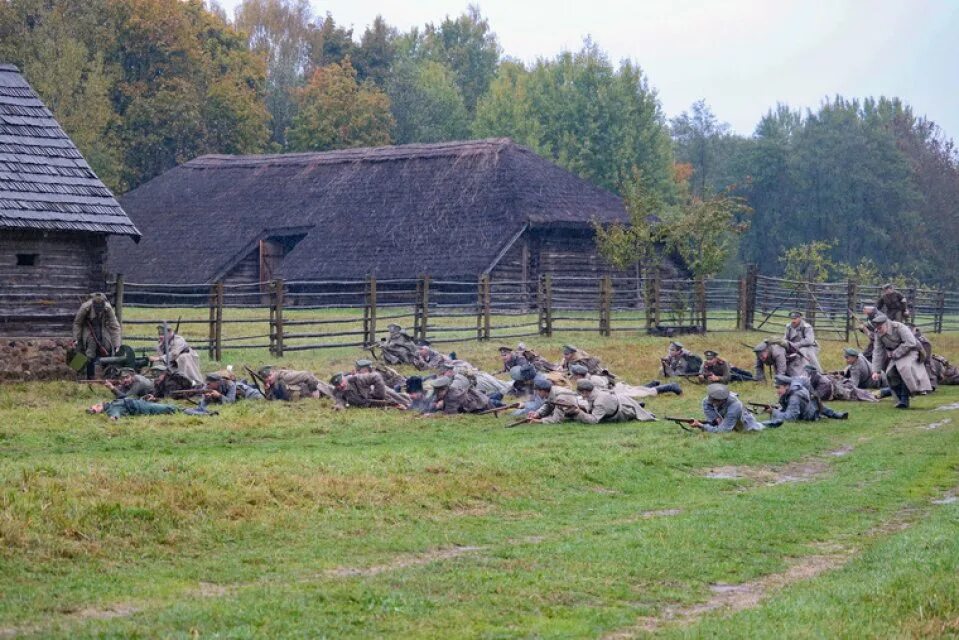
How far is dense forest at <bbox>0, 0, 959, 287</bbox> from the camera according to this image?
60438mm

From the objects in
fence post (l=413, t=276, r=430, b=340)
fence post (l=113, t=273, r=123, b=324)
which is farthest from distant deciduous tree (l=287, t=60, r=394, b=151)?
fence post (l=113, t=273, r=123, b=324)

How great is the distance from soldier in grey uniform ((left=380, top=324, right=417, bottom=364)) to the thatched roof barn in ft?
17.6

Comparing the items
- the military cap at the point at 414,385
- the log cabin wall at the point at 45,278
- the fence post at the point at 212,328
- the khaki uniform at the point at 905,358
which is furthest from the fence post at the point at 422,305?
the khaki uniform at the point at 905,358

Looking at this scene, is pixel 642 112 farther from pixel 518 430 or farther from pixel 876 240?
pixel 518 430

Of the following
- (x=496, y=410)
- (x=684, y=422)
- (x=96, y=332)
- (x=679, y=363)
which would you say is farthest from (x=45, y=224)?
(x=679, y=363)

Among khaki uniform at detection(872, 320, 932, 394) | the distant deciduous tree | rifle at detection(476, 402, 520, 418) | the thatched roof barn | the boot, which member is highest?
the distant deciduous tree

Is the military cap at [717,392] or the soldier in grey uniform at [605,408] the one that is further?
the soldier in grey uniform at [605,408]

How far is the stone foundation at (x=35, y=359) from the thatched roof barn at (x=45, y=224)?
1.16 ft

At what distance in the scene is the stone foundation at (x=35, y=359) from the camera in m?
23.2

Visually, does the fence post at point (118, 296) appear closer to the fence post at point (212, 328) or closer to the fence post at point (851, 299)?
the fence post at point (212, 328)

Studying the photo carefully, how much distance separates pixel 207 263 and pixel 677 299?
1773 cm

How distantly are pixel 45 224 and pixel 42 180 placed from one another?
3.86 feet

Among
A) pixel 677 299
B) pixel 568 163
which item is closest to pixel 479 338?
pixel 677 299

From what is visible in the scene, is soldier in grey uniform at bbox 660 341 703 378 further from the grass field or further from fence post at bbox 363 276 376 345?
the grass field
